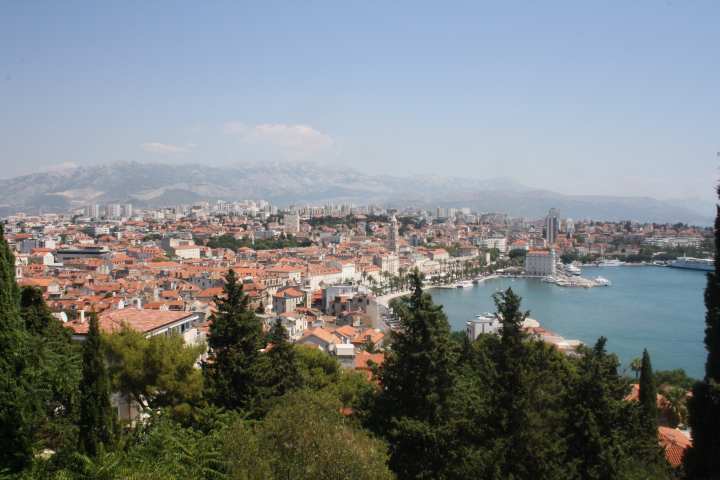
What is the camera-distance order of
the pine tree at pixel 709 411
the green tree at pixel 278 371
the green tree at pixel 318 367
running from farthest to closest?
the green tree at pixel 318 367, the green tree at pixel 278 371, the pine tree at pixel 709 411

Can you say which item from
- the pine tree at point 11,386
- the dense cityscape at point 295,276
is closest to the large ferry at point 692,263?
the dense cityscape at point 295,276

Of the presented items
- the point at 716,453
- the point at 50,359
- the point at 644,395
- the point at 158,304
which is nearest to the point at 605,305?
the point at 158,304

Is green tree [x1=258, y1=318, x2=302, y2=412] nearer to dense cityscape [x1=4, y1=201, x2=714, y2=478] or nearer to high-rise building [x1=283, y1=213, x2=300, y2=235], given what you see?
dense cityscape [x1=4, y1=201, x2=714, y2=478]

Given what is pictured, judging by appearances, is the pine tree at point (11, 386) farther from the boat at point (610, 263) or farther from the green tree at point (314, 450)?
the boat at point (610, 263)

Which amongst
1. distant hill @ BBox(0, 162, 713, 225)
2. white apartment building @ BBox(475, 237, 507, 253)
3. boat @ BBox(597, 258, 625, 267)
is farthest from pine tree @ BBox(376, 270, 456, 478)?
distant hill @ BBox(0, 162, 713, 225)

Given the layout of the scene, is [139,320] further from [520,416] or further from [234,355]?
[520,416]

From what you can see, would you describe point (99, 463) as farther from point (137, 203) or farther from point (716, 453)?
point (137, 203)
